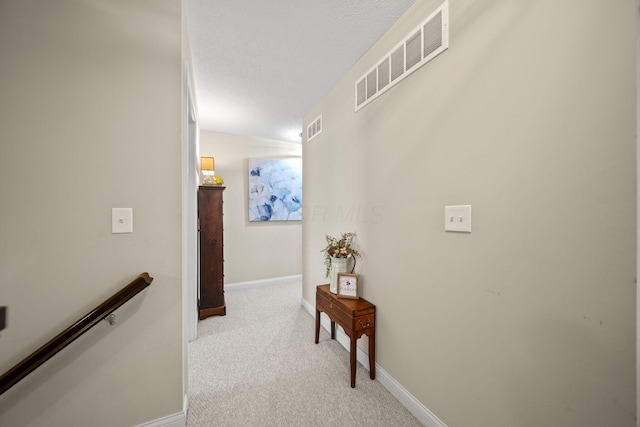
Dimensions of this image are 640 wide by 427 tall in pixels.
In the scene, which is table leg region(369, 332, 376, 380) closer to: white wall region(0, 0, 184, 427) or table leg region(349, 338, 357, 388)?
table leg region(349, 338, 357, 388)

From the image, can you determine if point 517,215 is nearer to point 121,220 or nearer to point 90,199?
point 121,220

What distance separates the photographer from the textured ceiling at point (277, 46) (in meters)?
1.54

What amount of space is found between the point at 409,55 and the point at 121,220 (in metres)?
1.91

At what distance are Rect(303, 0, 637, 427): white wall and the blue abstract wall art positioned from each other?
2705 mm

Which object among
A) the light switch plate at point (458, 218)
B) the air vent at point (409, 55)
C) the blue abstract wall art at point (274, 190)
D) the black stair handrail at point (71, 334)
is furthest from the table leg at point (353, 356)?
the blue abstract wall art at point (274, 190)

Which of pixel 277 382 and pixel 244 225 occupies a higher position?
pixel 244 225

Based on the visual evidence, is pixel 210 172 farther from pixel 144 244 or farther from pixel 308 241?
pixel 144 244

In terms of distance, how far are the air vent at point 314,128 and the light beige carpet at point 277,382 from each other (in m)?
2.16

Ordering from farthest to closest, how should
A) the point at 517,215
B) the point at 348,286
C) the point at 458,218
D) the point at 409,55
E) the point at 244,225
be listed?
the point at 244,225, the point at 348,286, the point at 409,55, the point at 458,218, the point at 517,215

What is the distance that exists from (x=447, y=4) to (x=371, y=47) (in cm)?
67

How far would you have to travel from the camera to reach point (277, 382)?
1813mm

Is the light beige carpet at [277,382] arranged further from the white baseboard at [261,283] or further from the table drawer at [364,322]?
the white baseboard at [261,283]

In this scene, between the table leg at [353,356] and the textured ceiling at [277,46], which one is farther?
the table leg at [353,356]

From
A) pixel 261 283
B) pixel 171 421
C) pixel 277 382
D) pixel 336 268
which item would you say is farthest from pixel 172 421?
pixel 261 283
